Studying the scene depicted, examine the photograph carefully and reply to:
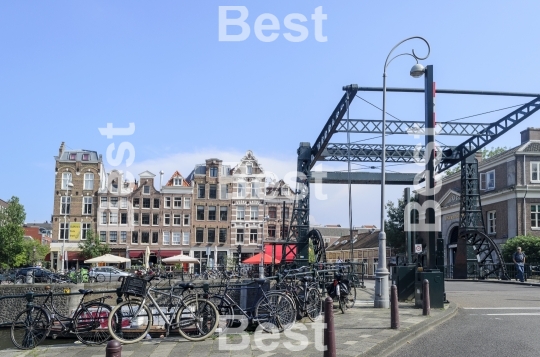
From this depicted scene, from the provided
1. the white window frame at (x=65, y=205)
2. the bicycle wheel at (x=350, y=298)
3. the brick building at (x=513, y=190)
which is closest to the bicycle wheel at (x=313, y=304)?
the bicycle wheel at (x=350, y=298)

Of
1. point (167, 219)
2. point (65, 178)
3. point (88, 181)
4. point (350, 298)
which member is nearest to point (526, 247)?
point (350, 298)

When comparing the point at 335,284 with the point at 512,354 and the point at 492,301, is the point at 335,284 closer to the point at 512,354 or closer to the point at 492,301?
the point at 512,354

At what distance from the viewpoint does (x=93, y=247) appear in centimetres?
5212

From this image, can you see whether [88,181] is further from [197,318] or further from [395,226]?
[197,318]

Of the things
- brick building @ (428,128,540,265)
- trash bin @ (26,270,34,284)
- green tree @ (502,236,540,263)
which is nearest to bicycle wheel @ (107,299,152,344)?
trash bin @ (26,270,34,284)

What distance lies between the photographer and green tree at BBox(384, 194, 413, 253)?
56062 millimetres

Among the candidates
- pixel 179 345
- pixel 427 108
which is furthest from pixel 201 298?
pixel 427 108

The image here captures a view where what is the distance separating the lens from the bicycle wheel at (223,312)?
9.43 m

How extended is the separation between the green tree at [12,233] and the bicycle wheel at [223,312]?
A: 40013 mm

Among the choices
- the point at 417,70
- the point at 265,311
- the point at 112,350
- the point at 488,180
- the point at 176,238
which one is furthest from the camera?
the point at 176,238

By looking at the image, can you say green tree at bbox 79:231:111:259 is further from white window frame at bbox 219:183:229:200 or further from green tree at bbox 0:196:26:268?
white window frame at bbox 219:183:229:200

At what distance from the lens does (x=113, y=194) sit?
55.5 m

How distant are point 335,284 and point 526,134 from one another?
32475 millimetres

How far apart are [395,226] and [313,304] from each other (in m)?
47.4
